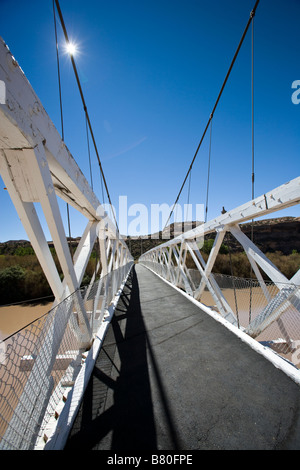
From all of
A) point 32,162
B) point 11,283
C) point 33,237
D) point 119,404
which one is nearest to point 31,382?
point 119,404

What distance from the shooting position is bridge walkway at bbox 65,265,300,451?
3.92 feet

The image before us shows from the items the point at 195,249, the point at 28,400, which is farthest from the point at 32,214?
the point at 195,249

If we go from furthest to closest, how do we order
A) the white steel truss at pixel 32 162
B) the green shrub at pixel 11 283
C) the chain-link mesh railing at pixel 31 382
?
the green shrub at pixel 11 283
the white steel truss at pixel 32 162
the chain-link mesh railing at pixel 31 382

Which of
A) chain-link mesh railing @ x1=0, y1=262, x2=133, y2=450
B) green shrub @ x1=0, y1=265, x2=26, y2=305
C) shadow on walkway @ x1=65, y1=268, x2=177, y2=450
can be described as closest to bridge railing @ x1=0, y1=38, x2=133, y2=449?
chain-link mesh railing @ x1=0, y1=262, x2=133, y2=450

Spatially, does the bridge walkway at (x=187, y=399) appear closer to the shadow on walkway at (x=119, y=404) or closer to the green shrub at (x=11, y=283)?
the shadow on walkway at (x=119, y=404)

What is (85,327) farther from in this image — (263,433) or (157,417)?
(263,433)

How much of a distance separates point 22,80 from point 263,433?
2.93 meters

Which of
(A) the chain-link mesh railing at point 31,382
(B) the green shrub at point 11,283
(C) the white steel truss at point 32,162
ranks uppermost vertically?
(C) the white steel truss at point 32,162

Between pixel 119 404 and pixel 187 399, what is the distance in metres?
0.59

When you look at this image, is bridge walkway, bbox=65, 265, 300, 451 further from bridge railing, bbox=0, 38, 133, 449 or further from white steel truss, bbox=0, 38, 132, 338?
white steel truss, bbox=0, 38, 132, 338

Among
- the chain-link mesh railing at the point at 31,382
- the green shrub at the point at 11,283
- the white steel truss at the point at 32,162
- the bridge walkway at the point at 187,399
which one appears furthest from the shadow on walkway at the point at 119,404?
the green shrub at the point at 11,283

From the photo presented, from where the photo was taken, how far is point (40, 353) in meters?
1.24

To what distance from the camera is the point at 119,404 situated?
5.00 ft

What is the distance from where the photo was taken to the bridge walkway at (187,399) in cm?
120
